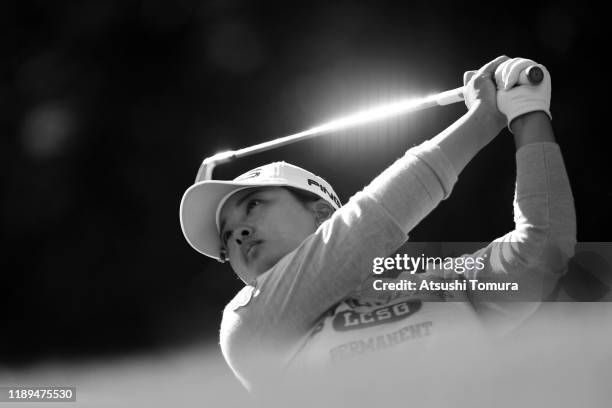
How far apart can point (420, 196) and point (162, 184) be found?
1698 millimetres

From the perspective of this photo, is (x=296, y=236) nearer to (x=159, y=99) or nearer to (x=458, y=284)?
(x=458, y=284)

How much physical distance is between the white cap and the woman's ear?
0.02 m

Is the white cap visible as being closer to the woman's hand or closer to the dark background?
the woman's hand

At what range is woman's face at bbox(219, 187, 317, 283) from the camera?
4.33 feet

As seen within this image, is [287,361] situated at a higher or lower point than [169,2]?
lower

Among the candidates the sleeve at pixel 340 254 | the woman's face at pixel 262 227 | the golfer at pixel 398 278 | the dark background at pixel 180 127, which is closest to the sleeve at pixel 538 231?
the golfer at pixel 398 278

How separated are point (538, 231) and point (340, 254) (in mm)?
259

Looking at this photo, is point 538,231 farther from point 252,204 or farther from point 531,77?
point 252,204

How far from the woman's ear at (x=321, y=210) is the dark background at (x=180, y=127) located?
77 cm

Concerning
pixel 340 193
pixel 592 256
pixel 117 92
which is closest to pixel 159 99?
pixel 117 92

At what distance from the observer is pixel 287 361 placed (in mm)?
1089

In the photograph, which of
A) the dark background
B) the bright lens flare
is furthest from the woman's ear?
the dark background

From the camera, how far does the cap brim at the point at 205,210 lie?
1.41 m

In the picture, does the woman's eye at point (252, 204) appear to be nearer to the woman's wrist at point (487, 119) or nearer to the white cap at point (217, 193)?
the white cap at point (217, 193)
